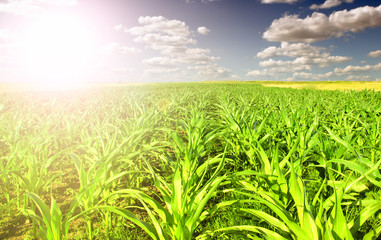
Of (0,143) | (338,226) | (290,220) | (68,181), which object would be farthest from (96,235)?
(0,143)

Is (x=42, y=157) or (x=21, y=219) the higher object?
(x=42, y=157)

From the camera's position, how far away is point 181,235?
4.54ft

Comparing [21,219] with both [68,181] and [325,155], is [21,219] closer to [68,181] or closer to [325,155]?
[68,181]

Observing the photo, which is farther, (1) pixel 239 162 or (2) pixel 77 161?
(1) pixel 239 162

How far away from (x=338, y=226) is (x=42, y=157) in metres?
3.81

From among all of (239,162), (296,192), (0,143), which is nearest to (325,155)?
(296,192)

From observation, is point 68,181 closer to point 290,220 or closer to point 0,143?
point 0,143

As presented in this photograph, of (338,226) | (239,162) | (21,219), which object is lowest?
(21,219)

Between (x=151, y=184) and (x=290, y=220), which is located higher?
(x=290, y=220)

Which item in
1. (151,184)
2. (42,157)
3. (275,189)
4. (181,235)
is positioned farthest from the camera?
(42,157)

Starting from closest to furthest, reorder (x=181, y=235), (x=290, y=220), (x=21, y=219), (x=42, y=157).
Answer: (x=290, y=220)
(x=181, y=235)
(x=21, y=219)
(x=42, y=157)

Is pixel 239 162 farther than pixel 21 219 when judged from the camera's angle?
Yes

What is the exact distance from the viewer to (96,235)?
1.88 m

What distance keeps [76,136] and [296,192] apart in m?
4.17
